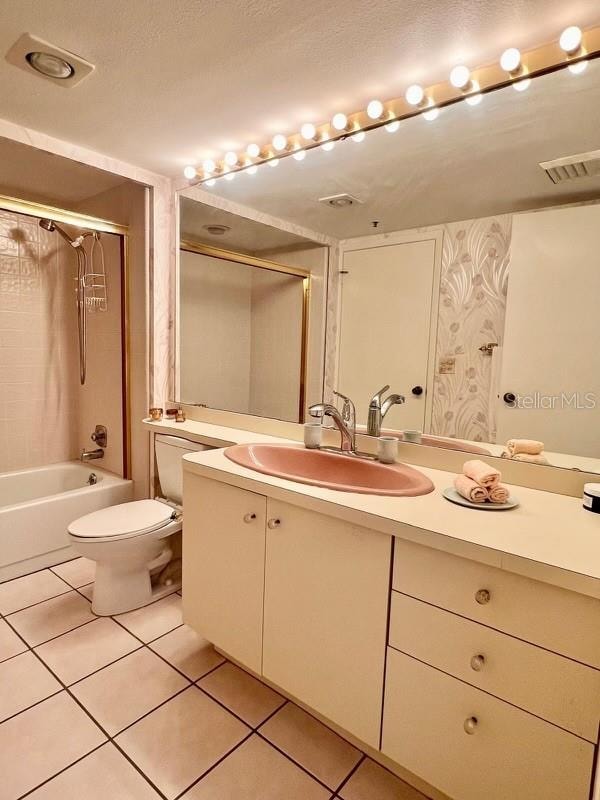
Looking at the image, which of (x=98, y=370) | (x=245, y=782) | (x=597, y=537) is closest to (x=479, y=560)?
(x=597, y=537)

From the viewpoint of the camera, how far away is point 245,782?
1225 millimetres

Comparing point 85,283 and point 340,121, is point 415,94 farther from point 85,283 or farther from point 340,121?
point 85,283

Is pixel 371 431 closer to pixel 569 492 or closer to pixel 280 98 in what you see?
pixel 569 492

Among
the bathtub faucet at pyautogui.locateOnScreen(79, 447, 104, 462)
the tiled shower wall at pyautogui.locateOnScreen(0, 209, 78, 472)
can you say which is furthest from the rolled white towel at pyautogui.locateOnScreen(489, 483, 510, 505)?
the tiled shower wall at pyautogui.locateOnScreen(0, 209, 78, 472)

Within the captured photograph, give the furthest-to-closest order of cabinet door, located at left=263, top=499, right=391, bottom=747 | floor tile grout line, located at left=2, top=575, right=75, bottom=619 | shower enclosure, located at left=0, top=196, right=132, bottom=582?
1. shower enclosure, located at left=0, top=196, right=132, bottom=582
2. floor tile grout line, located at left=2, top=575, right=75, bottom=619
3. cabinet door, located at left=263, top=499, right=391, bottom=747

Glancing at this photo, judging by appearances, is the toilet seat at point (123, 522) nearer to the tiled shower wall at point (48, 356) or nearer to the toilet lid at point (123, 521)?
the toilet lid at point (123, 521)

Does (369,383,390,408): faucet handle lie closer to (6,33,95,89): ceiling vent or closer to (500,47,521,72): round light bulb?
(500,47,521,72): round light bulb

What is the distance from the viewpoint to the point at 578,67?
1.25m

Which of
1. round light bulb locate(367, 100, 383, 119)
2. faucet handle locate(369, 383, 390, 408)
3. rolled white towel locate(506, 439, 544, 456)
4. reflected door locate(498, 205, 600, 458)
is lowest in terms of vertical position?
rolled white towel locate(506, 439, 544, 456)

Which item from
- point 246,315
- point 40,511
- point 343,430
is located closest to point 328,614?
point 343,430

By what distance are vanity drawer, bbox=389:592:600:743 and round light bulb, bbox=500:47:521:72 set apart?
4.99 feet

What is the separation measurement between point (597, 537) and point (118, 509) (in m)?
1.87

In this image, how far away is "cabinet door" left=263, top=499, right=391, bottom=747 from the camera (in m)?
1.14

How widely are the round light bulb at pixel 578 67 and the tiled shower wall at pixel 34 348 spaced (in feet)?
9.48
